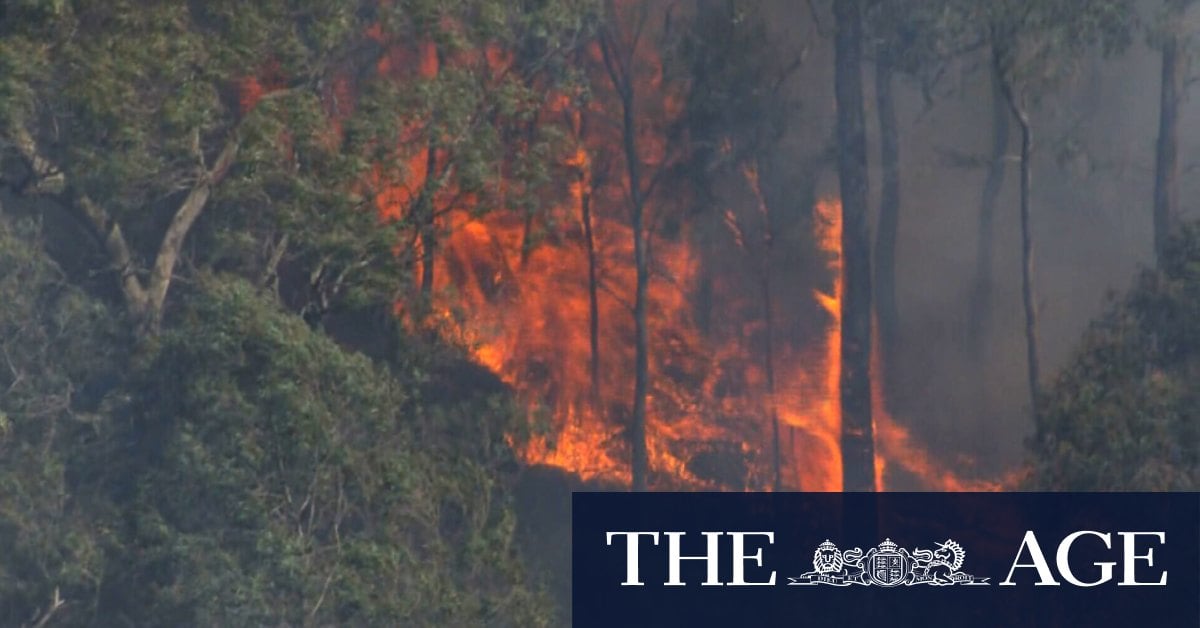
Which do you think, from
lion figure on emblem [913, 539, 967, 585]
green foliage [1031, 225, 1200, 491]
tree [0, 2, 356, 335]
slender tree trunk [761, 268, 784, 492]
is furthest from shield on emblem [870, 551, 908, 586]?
tree [0, 2, 356, 335]

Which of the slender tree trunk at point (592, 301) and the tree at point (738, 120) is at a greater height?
the tree at point (738, 120)

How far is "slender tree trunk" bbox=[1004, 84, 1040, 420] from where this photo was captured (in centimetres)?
1010

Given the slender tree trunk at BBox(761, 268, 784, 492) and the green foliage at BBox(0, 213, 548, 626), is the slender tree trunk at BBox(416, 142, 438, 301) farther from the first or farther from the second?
the slender tree trunk at BBox(761, 268, 784, 492)

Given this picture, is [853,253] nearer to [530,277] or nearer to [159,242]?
[530,277]

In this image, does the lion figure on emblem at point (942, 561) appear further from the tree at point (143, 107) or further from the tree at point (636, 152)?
the tree at point (143, 107)

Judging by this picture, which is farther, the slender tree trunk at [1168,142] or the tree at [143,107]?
the slender tree trunk at [1168,142]

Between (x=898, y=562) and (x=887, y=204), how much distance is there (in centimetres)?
286

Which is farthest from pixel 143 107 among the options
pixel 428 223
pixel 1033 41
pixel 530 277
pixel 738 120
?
pixel 1033 41

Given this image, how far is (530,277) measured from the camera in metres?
10.2

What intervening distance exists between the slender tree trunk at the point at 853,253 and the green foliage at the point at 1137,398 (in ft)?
5.45

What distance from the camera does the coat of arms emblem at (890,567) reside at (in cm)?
901

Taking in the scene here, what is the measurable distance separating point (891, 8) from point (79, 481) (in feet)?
21.8

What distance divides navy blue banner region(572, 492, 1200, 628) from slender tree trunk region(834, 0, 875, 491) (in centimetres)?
62

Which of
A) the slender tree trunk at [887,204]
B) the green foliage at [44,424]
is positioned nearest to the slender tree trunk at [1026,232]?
the slender tree trunk at [887,204]
